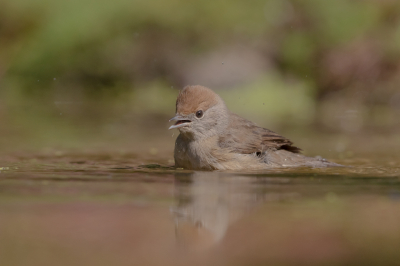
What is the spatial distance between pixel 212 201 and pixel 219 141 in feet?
6.64

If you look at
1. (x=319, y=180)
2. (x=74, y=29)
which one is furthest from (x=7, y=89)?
(x=319, y=180)

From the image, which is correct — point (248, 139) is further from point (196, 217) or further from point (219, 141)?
point (196, 217)

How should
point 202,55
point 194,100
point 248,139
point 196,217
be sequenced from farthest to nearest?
1. point 202,55
2. point 248,139
3. point 194,100
4. point 196,217

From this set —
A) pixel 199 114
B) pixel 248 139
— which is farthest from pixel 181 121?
pixel 248 139

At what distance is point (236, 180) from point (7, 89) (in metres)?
10.3

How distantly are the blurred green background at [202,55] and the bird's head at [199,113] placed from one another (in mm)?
5555

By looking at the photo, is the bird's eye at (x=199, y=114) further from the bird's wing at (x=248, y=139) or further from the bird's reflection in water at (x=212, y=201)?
the bird's reflection in water at (x=212, y=201)

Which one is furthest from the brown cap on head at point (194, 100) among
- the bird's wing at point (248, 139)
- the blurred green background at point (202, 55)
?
the blurred green background at point (202, 55)

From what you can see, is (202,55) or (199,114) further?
(202,55)

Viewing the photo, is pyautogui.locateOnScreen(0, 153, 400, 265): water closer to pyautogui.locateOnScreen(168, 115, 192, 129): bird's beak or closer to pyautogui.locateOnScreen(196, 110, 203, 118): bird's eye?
pyautogui.locateOnScreen(168, 115, 192, 129): bird's beak

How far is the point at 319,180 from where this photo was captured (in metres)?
5.77

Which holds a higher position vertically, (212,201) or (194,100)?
(194,100)

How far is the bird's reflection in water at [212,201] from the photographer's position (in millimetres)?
4004

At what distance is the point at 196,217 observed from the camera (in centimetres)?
434
